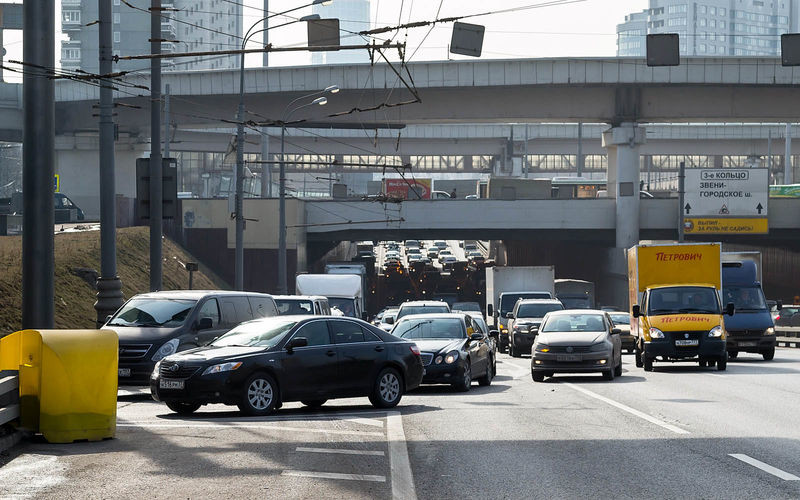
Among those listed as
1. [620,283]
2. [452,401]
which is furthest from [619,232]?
[452,401]

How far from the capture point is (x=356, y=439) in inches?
522

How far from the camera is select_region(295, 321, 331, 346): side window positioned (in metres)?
17.3

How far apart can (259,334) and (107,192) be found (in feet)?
24.0

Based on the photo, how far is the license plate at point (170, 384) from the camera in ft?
→ 52.8

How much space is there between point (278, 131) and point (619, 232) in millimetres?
33226

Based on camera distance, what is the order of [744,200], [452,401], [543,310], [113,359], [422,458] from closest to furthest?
1. [422,458]
2. [113,359]
3. [452,401]
4. [543,310]
5. [744,200]

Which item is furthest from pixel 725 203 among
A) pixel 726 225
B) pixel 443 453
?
pixel 443 453

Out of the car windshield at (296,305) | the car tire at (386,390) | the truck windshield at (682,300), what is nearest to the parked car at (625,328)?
the truck windshield at (682,300)

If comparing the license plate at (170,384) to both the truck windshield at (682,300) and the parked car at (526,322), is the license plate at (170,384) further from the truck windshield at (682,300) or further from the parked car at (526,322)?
the parked car at (526,322)

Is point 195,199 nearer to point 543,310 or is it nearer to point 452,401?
point 543,310

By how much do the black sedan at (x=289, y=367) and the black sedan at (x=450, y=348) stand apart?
121 inches

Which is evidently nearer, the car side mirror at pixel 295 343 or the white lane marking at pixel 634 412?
the white lane marking at pixel 634 412

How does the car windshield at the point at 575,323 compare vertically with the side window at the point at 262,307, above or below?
below

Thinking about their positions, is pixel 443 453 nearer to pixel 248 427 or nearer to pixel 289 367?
pixel 248 427
